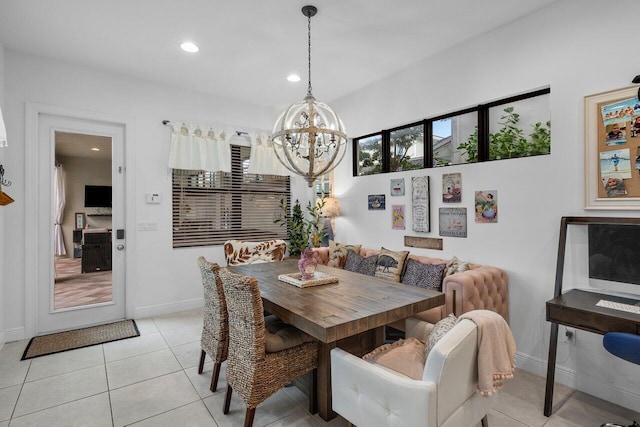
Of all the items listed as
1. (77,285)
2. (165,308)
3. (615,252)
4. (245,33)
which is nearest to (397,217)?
(615,252)

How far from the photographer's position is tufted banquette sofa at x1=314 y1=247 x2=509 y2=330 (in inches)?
102

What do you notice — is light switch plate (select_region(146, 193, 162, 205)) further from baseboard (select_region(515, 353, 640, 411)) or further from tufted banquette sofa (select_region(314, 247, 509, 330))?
baseboard (select_region(515, 353, 640, 411))

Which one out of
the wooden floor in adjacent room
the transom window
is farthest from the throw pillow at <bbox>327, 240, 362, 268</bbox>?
the wooden floor in adjacent room

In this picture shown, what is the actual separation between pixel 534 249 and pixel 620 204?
26.3 inches

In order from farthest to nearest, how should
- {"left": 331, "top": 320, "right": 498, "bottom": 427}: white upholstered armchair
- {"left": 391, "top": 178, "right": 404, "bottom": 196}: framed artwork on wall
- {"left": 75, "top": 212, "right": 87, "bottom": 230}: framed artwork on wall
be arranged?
{"left": 391, "top": 178, "right": 404, "bottom": 196}: framed artwork on wall
{"left": 75, "top": 212, "right": 87, "bottom": 230}: framed artwork on wall
{"left": 331, "top": 320, "right": 498, "bottom": 427}: white upholstered armchair

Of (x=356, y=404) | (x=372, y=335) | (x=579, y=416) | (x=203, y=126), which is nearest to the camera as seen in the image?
(x=356, y=404)

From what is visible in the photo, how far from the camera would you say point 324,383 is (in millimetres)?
2125

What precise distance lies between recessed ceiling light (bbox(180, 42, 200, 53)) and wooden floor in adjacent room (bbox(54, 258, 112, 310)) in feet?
8.93

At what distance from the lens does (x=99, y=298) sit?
3914 mm

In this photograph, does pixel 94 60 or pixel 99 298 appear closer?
pixel 94 60

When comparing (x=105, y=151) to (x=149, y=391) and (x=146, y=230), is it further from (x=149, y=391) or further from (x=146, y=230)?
(x=149, y=391)

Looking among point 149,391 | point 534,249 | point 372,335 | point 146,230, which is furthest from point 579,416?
point 146,230

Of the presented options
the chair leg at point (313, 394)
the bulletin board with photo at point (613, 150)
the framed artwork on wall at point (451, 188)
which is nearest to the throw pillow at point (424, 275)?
the framed artwork on wall at point (451, 188)

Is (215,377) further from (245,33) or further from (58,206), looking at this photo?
(245,33)
